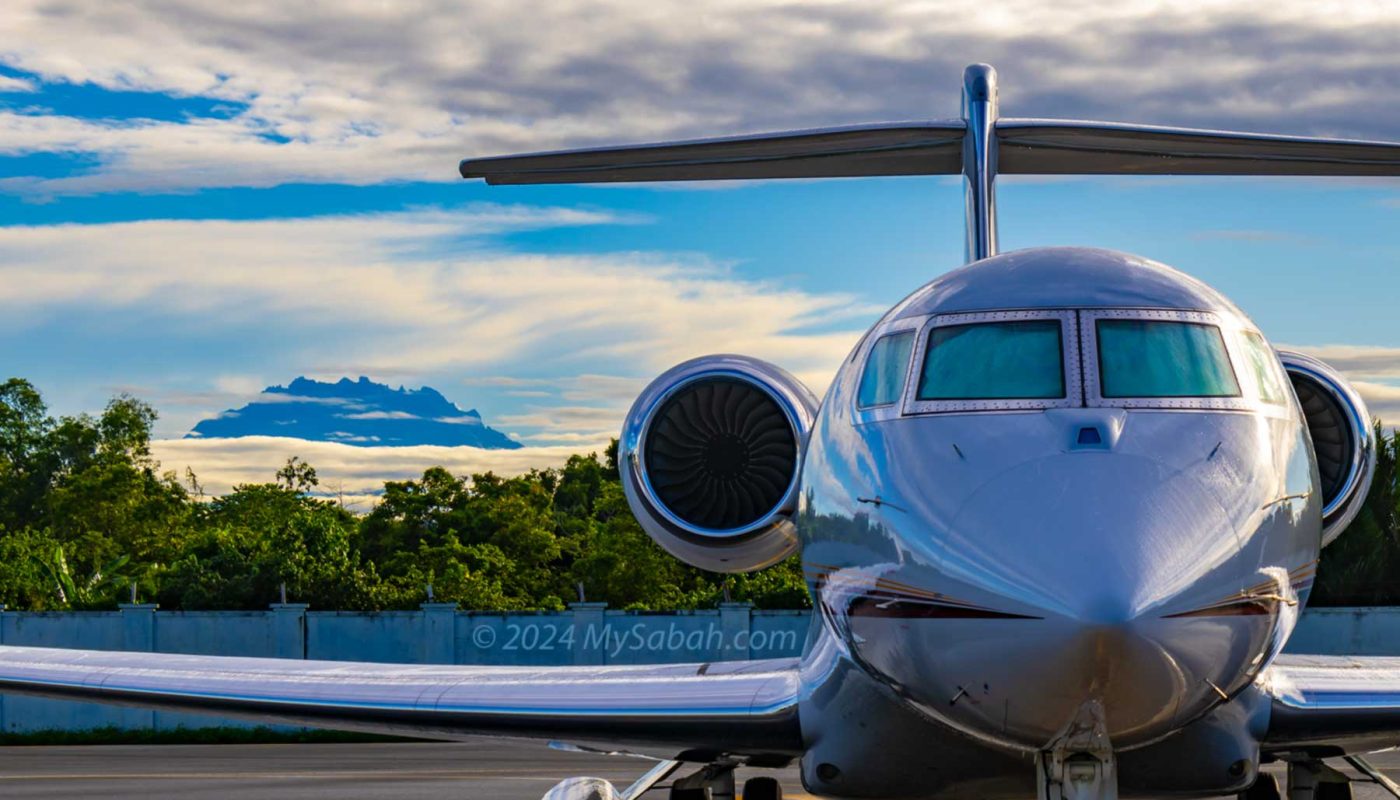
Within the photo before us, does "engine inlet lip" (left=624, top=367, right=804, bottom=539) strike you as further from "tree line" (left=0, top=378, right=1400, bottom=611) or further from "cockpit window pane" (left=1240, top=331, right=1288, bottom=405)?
"tree line" (left=0, top=378, right=1400, bottom=611)

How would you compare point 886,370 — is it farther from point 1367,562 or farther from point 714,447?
point 1367,562

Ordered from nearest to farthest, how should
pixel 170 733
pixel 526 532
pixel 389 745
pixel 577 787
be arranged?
1. pixel 577 787
2. pixel 389 745
3. pixel 170 733
4. pixel 526 532

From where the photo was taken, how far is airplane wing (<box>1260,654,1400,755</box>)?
7910mm

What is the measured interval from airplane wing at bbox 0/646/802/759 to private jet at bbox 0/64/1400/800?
22mm

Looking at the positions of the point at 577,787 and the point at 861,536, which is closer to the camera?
the point at 861,536

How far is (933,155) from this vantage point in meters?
12.8

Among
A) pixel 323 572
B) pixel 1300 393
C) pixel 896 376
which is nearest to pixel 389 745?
pixel 323 572

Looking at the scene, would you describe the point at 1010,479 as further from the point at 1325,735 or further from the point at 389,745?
the point at 389,745

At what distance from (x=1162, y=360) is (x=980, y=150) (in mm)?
5902

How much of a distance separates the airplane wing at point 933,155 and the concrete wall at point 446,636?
16290 millimetres

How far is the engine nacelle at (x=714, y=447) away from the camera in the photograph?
10344 mm

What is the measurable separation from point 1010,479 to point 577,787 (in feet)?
16.0

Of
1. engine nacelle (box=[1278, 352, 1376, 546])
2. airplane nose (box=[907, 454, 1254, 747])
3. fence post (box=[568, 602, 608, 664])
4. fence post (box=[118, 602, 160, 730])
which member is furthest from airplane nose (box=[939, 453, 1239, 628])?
fence post (box=[118, 602, 160, 730])

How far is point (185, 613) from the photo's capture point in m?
29.3
